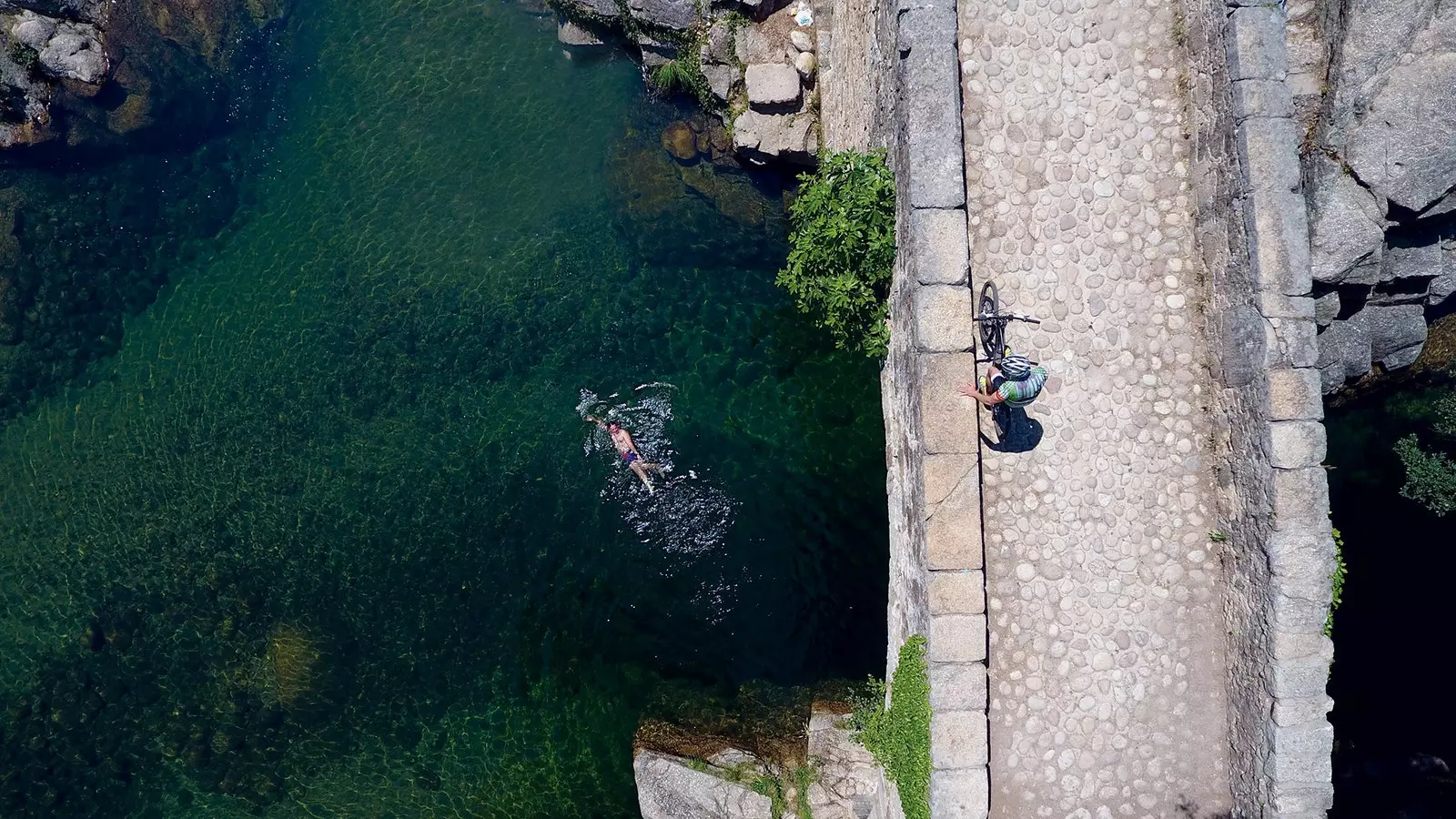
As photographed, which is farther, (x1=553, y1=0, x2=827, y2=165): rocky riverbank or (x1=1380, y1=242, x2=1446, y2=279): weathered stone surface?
(x1=553, y1=0, x2=827, y2=165): rocky riverbank

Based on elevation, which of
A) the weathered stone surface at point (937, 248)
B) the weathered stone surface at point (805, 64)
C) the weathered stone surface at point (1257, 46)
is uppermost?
the weathered stone surface at point (805, 64)

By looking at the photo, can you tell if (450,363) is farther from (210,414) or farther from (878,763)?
(878,763)

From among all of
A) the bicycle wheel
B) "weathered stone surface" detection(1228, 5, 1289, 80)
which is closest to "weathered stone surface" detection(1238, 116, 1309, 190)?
"weathered stone surface" detection(1228, 5, 1289, 80)

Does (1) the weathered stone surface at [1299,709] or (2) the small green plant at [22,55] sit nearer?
(1) the weathered stone surface at [1299,709]

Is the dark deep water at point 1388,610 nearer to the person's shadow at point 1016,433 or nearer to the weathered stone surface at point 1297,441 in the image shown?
the weathered stone surface at point 1297,441

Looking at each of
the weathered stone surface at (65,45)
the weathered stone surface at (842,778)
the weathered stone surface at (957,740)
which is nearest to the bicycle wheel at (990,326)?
the weathered stone surface at (957,740)

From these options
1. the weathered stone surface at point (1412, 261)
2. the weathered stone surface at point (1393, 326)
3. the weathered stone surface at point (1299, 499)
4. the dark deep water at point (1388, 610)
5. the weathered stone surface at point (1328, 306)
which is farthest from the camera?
the dark deep water at point (1388, 610)

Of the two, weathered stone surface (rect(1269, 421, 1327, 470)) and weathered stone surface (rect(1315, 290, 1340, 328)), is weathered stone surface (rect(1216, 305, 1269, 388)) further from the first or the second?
weathered stone surface (rect(1315, 290, 1340, 328))

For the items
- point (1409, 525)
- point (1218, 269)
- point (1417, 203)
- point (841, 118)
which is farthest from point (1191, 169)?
point (1409, 525)
